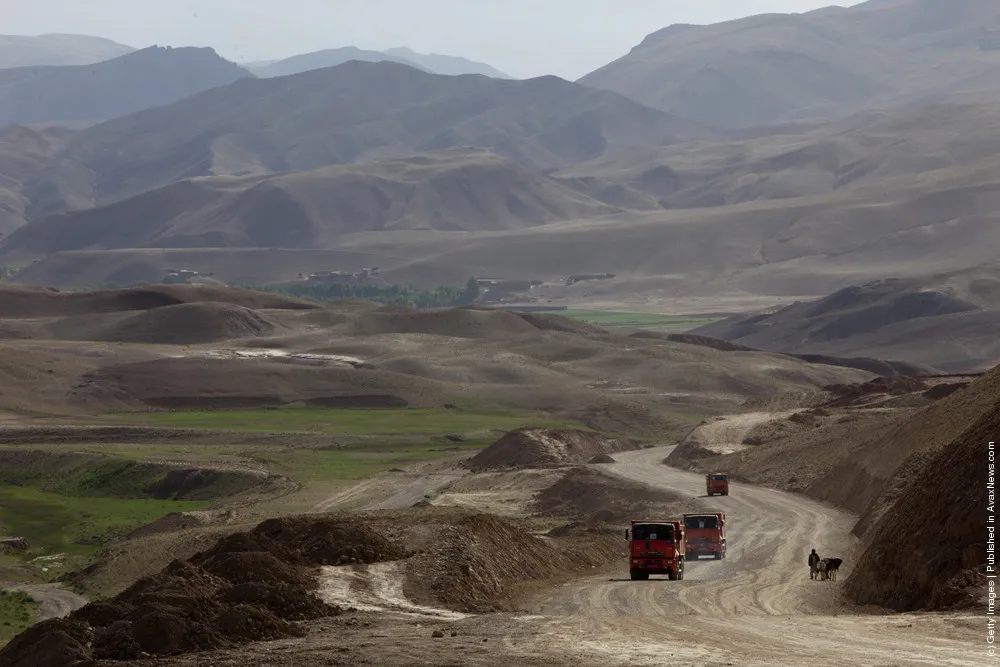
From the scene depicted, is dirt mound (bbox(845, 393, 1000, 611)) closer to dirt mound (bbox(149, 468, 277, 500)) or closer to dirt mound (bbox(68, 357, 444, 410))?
dirt mound (bbox(149, 468, 277, 500))

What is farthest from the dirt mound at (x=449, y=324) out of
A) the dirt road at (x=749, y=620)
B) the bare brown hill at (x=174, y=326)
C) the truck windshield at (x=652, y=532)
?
the truck windshield at (x=652, y=532)

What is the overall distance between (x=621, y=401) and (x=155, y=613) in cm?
9964

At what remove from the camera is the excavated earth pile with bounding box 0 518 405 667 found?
2555 cm

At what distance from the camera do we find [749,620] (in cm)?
3141

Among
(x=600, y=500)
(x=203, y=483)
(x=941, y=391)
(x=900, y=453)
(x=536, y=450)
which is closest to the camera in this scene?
(x=900, y=453)

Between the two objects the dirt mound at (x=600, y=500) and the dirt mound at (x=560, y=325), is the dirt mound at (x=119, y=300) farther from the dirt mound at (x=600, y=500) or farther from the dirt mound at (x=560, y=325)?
the dirt mound at (x=600, y=500)

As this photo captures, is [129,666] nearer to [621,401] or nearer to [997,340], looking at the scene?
[621,401]

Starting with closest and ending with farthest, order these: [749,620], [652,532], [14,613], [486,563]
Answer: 1. [749,620]
2. [486,563]
3. [652,532]
4. [14,613]

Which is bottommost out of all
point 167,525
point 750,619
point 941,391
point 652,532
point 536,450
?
point 536,450

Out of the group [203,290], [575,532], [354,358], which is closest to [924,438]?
[575,532]

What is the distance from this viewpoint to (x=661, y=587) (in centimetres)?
3834

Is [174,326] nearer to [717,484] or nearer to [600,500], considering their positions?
[600,500]

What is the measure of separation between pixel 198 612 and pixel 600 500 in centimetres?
4078

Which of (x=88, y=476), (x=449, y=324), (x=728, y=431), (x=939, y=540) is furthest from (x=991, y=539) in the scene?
(x=449, y=324)
